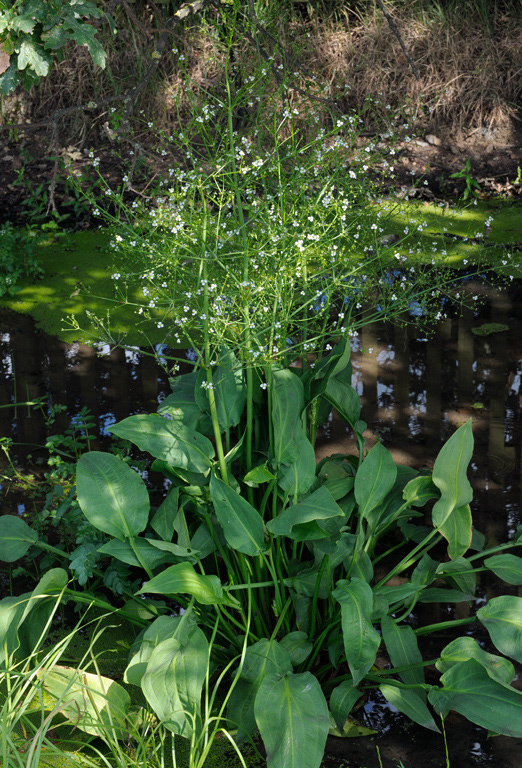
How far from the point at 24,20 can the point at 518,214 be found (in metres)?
3.75

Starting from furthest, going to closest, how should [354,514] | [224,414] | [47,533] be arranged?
[47,533]
[354,514]
[224,414]

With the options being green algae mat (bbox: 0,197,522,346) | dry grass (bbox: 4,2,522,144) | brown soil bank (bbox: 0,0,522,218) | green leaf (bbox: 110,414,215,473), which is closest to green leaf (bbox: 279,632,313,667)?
green leaf (bbox: 110,414,215,473)

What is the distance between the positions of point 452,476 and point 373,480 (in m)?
0.20

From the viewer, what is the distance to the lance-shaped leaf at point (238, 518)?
1816 mm

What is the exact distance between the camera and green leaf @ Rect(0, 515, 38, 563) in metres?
2.01

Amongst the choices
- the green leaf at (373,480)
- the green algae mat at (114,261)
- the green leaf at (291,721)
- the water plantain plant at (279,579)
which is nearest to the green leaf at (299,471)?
the water plantain plant at (279,579)

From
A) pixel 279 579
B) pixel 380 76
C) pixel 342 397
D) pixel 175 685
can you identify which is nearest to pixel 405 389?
pixel 342 397

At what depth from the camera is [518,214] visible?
4.91 meters

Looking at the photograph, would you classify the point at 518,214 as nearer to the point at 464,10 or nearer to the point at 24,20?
the point at 464,10

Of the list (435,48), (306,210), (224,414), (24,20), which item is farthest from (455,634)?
(435,48)

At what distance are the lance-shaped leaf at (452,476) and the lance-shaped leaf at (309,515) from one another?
321 mm

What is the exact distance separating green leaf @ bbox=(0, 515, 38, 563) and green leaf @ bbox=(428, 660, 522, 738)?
1075 mm

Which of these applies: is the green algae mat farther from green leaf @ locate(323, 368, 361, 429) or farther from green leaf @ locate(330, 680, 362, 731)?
green leaf @ locate(330, 680, 362, 731)

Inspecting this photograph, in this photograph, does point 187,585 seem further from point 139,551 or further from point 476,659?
point 476,659
